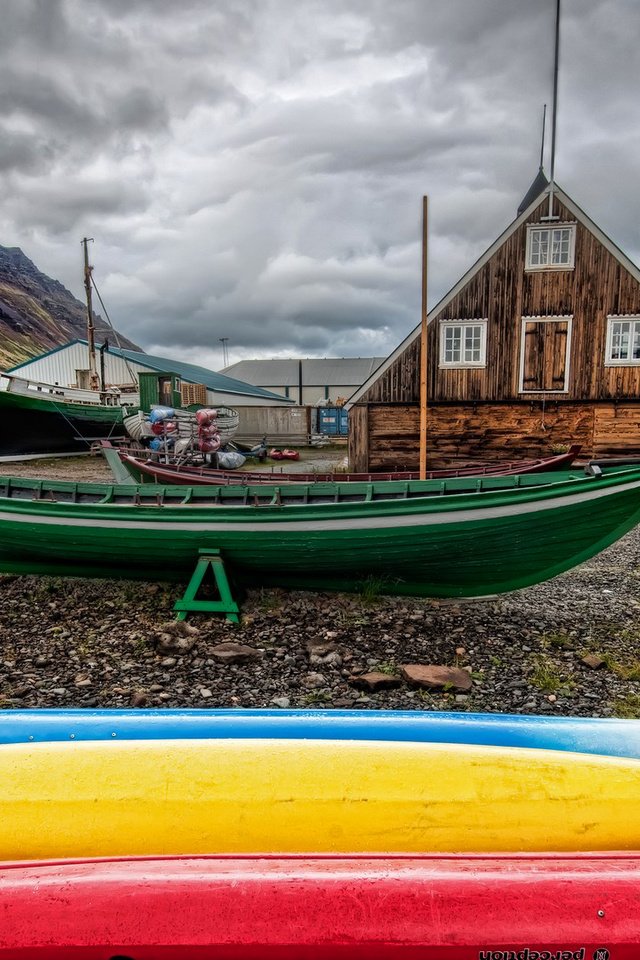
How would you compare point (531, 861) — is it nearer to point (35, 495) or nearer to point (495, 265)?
point (35, 495)

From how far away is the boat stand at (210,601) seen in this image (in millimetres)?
8156

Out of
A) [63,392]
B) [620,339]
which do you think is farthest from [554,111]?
[63,392]

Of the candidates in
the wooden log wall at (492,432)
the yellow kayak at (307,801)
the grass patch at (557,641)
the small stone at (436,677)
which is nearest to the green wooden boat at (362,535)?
the grass patch at (557,641)

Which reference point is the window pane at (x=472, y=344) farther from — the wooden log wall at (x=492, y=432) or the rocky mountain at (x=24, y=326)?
the rocky mountain at (x=24, y=326)

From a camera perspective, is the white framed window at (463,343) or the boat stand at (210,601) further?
the white framed window at (463,343)

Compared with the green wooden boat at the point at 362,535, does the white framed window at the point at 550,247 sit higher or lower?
higher

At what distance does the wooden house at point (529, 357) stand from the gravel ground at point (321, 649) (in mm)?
8118

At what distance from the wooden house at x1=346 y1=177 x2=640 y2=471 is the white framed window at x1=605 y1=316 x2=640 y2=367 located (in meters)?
0.03

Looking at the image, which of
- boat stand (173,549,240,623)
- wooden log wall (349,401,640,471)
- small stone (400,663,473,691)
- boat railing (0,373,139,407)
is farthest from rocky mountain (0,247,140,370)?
small stone (400,663,473,691)

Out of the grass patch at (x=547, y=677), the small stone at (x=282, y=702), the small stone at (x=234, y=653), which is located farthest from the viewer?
the small stone at (x=234, y=653)

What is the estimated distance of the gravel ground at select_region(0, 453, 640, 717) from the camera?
19.9ft

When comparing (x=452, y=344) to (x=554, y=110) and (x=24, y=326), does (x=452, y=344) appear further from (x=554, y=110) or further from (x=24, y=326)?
(x=24, y=326)

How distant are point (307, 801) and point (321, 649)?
4.72 m

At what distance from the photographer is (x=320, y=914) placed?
2006 millimetres
